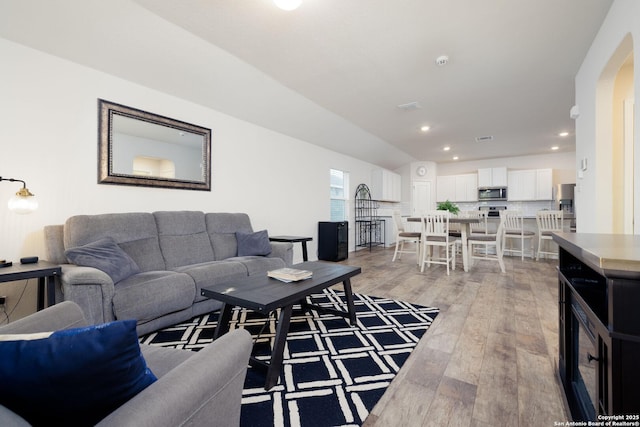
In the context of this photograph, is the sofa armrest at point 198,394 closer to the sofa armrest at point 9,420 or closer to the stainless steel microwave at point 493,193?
the sofa armrest at point 9,420

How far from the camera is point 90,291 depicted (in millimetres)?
1855

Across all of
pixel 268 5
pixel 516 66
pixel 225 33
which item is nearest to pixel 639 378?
pixel 268 5

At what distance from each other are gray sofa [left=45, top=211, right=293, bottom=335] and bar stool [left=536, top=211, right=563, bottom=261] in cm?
491

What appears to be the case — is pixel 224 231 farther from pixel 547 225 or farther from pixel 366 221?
pixel 547 225

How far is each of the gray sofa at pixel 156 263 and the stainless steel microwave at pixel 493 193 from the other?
6.96 metres

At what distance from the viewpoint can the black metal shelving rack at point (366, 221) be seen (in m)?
6.94

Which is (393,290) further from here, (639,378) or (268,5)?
(268,5)

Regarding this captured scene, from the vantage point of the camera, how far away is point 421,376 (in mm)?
1661

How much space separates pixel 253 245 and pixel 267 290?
1614 mm

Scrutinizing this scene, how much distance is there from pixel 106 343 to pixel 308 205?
478cm

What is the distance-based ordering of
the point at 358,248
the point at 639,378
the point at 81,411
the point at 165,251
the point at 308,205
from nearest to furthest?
the point at 81,411 < the point at 639,378 < the point at 165,251 < the point at 308,205 < the point at 358,248

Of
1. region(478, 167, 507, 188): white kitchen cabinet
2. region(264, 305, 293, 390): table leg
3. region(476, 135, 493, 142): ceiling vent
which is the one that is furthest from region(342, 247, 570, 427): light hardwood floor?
region(478, 167, 507, 188): white kitchen cabinet

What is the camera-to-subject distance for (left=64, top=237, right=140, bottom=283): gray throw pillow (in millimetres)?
2088

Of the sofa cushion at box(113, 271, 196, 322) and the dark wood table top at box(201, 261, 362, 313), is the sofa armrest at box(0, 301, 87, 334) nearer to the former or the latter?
the dark wood table top at box(201, 261, 362, 313)
